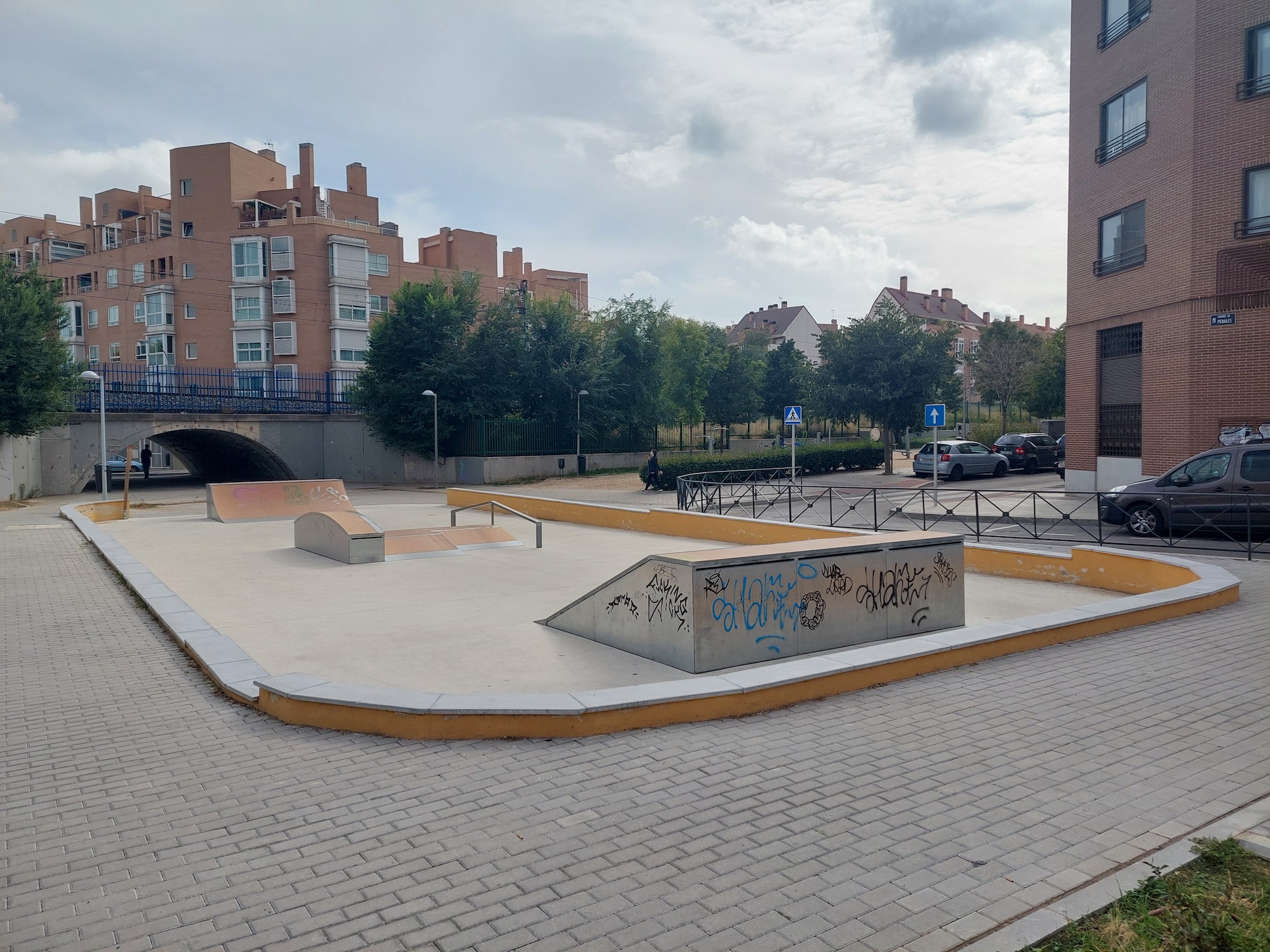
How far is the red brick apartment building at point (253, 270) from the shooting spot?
56.8 meters

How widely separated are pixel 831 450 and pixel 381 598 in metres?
28.5

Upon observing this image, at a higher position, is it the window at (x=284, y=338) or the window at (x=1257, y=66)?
the window at (x=1257, y=66)

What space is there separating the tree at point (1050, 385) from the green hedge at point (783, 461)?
763 inches

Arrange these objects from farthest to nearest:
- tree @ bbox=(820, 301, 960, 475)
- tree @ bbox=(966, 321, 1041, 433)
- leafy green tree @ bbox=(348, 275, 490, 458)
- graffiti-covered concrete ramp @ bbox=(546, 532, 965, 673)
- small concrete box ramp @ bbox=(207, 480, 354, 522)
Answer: tree @ bbox=(966, 321, 1041, 433)
leafy green tree @ bbox=(348, 275, 490, 458)
tree @ bbox=(820, 301, 960, 475)
small concrete box ramp @ bbox=(207, 480, 354, 522)
graffiti-covered concrete ramp @ bbox=(546, 532, 965, 673)

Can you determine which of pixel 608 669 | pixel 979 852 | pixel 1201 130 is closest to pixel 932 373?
pixel 1201 130

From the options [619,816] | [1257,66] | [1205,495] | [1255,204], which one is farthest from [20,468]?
[1257,66]

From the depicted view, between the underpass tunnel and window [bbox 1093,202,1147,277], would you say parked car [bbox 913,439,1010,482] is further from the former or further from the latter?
the underpass tunnel

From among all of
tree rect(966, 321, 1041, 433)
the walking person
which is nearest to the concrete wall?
the walking person

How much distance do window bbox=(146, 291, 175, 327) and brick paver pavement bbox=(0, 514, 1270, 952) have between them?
196 feet

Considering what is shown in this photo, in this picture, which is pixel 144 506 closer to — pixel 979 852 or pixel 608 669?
pixel 608 669

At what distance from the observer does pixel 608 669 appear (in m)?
7.42

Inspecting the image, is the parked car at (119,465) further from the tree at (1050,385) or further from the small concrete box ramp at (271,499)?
the tree at (1050,385)

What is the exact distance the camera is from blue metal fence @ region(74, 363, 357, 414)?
115 ft

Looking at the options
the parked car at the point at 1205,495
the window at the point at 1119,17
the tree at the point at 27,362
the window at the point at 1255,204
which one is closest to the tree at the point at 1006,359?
the window at the point at 1119,17
